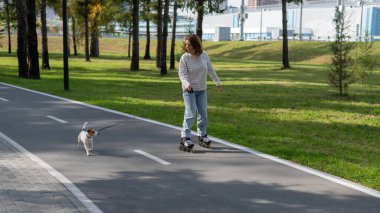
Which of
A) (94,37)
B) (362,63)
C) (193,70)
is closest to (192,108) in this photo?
(193,70)

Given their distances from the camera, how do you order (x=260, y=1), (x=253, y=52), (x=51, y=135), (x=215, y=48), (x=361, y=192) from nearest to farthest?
(x=361, y=192) → (x=51, y=135) → (x=253, y=52) → (x=215, y=48) → (x=260, y=1)

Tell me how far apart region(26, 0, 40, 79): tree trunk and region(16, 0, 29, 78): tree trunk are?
2.86 feet

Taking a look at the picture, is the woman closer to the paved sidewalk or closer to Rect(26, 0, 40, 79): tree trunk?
the paved sidewalk

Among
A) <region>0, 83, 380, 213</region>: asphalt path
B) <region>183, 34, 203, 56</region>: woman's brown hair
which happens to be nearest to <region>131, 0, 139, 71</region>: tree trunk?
<region>0, 83, 380, 213</region>: asphalt path

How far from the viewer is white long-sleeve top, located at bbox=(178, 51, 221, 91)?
8258 millimetres

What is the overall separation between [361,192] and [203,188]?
1.92 metres

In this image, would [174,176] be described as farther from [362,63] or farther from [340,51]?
[362,63]

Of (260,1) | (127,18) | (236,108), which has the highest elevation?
(260,1)

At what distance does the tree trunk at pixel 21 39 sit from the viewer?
26.8 m

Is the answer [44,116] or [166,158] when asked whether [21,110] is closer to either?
[44,116]

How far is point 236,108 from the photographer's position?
14953 millimetres

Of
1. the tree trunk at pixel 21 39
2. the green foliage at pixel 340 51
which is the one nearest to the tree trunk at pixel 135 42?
the tree trunk at pixel 21 39

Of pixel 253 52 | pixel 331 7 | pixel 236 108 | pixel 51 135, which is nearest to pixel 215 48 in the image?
pixel 253 52

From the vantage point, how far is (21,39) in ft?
91.0
